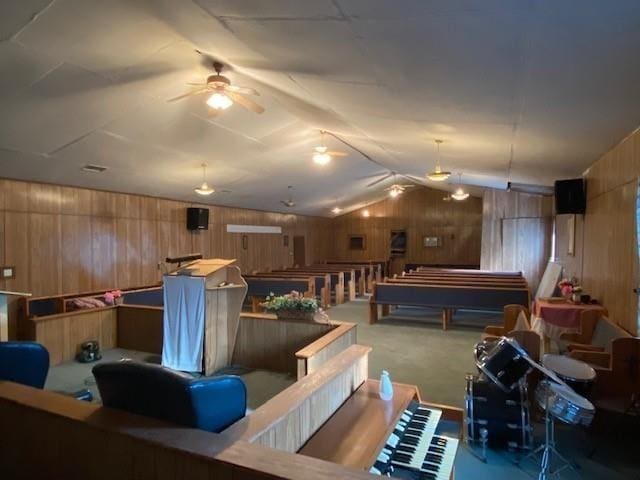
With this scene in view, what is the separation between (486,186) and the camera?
380 inches

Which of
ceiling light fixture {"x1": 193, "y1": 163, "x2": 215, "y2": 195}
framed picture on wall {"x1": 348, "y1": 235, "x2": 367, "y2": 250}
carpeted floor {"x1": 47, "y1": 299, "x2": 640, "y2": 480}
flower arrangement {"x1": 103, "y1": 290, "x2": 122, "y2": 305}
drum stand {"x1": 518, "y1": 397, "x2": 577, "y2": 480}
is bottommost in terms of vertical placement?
Result: carpeted floor {"x1": 47, "y1": 299, "x2": 640, "y2": 480}

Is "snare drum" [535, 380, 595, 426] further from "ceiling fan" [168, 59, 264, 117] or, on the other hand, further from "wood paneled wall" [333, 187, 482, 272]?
"wood paneled wall" [333, 187, 482, 272]

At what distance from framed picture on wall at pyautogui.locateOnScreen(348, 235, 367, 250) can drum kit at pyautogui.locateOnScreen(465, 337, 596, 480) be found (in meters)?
12.1

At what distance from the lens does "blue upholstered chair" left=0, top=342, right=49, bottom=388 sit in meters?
1.78

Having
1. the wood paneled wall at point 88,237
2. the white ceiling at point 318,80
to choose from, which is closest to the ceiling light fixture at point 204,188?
the white ceiling at point 318,80

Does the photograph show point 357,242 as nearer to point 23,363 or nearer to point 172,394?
point 23,363

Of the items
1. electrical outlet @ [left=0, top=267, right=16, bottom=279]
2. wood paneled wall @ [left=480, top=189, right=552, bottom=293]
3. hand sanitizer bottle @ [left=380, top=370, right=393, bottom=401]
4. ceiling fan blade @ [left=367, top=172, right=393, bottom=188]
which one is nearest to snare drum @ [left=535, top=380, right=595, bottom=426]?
hand sanitizer bottle @ [left=380, top=370, right=393, bottom=401]

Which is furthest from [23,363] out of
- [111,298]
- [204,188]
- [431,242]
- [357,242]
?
[357,242]

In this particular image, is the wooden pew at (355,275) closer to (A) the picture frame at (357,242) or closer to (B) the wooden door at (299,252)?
(B) the wooden door at (299,252)

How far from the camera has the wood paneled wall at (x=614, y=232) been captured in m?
3.36

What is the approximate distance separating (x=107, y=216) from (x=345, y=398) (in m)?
6.20

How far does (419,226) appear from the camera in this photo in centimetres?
1425

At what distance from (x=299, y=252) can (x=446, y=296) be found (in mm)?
7291

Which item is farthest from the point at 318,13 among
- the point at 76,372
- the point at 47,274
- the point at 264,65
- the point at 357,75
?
the point at 47,274
